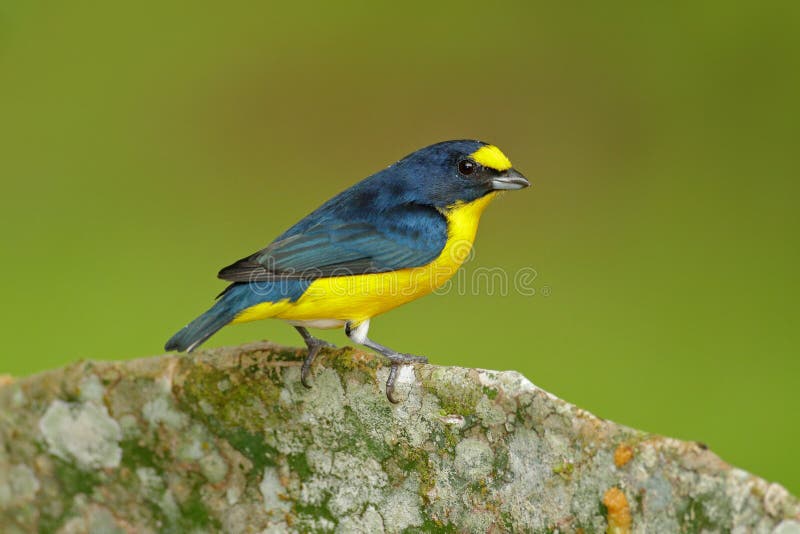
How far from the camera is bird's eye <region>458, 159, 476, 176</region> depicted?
360 centimetres

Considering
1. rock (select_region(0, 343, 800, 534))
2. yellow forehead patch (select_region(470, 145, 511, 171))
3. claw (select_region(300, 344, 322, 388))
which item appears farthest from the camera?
yellow forehead patch (select_region(470, 145, 511, 171))

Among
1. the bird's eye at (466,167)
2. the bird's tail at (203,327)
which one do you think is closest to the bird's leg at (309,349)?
the bird's tail at (203,327)

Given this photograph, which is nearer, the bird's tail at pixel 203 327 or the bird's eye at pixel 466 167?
the bird's tail at pixel 203 327

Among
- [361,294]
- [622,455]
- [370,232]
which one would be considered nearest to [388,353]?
[361,294]

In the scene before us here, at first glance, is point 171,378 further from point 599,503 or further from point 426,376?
point 599,503

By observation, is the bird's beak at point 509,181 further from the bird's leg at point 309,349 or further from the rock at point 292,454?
the rock at point 292,454

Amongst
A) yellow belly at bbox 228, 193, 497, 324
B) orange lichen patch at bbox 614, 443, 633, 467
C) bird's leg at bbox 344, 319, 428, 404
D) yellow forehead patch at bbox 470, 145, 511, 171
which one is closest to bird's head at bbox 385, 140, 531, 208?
yellow forehead patch at bbox 470, 145, 511, 171

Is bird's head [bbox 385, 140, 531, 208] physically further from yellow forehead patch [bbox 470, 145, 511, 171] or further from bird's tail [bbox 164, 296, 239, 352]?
bird's tail [bbox 164, 296, 239, 352]

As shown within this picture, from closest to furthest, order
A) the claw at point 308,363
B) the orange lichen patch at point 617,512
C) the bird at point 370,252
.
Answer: the orange lichen patch at point 617,512 → the claw at point 308,363 → the bird at point 370,252

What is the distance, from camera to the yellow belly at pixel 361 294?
3.29m

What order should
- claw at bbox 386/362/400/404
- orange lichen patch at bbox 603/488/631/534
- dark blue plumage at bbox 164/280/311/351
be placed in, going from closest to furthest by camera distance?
orange lichen patch at bbox 603/488/631/534 → claw at bbox 386/362/400/404 → dark blue plumage at bbox 164/280/311/351

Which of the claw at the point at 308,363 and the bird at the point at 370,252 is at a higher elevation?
the bird at the point at 370,252

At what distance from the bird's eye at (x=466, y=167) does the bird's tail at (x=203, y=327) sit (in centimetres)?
96

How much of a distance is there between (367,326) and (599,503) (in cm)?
126
